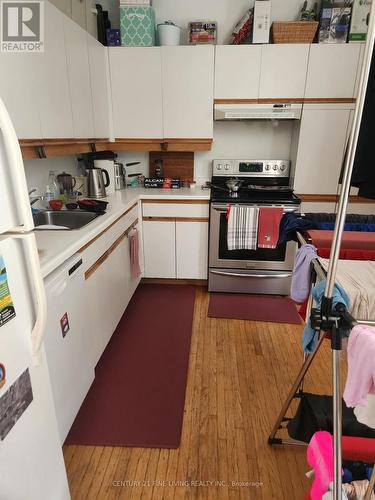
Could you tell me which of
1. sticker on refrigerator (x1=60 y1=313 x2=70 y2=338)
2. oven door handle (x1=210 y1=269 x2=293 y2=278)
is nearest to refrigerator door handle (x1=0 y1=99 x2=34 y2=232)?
sticker on refrigerator (x1=60 y1=313 x2=70 y2=338)

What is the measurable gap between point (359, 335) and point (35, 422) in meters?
0.94

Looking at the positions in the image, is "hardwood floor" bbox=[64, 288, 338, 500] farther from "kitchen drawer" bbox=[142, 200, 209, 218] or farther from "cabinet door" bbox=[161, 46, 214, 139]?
"cabinet door" bbox=[161, 46, 214, 139]

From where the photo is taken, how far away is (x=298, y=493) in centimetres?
129

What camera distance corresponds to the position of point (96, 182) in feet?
8.56

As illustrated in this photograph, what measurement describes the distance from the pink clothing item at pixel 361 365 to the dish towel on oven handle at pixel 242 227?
6.46 feet

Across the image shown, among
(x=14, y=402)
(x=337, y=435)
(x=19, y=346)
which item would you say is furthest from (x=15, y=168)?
(x=337, y=435)

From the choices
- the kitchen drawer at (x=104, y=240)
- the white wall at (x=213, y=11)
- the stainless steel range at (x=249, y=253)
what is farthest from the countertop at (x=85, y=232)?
the white wall at (x=213, y=11)

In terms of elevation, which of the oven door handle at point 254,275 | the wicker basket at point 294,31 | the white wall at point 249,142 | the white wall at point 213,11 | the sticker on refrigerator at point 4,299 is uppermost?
the white wall at point 213,11

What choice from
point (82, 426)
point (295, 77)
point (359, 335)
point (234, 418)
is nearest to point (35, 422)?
point (82, 426)

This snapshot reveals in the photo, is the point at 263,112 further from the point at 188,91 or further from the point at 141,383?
the point at 141,383

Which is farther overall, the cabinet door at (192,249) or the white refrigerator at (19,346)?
the cabinet door at (192,249)

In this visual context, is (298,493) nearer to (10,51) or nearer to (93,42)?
(10,51)

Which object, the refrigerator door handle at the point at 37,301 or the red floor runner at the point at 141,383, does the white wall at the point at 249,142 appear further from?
the refrigerator door handle at the point at 37,301

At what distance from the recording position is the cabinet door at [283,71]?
8.35ft
